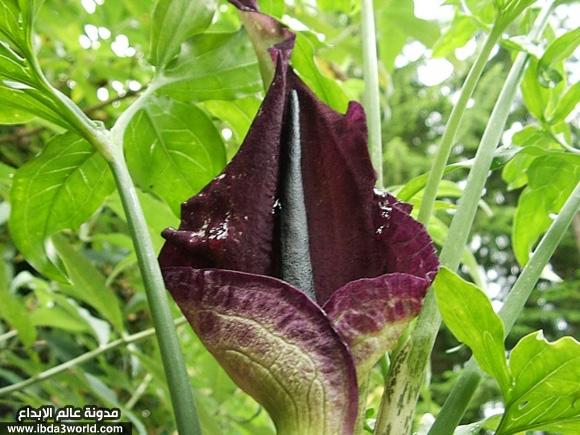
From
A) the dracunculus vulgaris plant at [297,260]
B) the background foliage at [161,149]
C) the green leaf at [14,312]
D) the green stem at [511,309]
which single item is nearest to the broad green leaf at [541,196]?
the background foliage at [161,149]

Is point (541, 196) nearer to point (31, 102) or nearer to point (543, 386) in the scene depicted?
point (543, 386)

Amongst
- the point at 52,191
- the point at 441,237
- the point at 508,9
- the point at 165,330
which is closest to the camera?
the point at 165,330

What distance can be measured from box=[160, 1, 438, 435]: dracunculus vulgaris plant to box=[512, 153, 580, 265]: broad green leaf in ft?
0.76

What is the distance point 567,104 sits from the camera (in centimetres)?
55

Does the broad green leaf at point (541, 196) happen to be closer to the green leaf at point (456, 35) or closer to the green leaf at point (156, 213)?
the green leaf at point (456, 35)

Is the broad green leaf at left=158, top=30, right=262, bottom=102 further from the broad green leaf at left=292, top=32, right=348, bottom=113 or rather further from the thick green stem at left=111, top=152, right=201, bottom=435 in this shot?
the thick green stem at left=111, top=152, right=201, bottom=435

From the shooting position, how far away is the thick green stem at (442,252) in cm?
34

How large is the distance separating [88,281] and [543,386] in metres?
0.57

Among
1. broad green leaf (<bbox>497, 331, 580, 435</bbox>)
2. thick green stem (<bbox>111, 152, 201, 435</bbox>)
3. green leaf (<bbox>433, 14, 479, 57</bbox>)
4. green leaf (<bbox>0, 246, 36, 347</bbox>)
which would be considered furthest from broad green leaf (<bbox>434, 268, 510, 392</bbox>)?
green leaf (<bbox>0, 246, 36, 347</bbox>)

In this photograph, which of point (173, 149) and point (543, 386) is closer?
point (543, 386)

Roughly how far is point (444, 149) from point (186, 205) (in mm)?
151

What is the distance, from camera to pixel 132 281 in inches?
49.6

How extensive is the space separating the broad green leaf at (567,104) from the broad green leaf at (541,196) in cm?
4

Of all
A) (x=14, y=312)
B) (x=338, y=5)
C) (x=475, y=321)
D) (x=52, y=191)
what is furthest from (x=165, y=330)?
(x=14, y=312)
